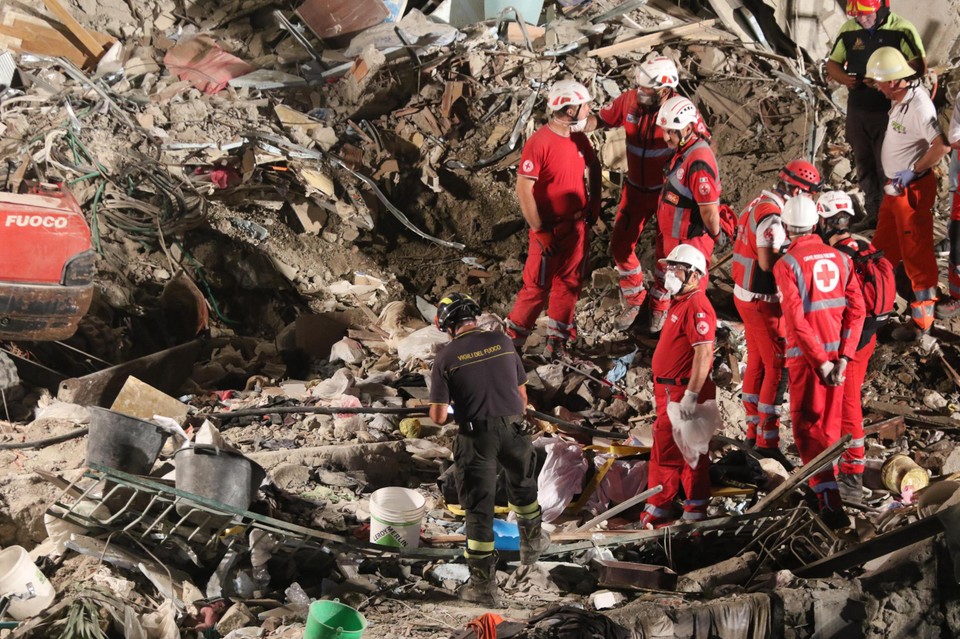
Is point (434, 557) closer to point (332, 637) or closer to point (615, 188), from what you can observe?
point (332, 637)

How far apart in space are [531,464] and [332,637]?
171cm

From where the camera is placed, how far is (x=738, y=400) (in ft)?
27.3

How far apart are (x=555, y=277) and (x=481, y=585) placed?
3.15 metres

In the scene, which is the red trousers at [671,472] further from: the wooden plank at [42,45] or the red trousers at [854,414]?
the wooden plank at [42,45]

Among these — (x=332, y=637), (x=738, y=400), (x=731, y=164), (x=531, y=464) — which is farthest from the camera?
(x=731, y=164)

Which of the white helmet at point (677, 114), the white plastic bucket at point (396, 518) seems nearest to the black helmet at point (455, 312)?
the white plastic bucket at point (396, 518)

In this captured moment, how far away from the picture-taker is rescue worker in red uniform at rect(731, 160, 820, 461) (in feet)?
22.2

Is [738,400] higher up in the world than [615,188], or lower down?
lower down

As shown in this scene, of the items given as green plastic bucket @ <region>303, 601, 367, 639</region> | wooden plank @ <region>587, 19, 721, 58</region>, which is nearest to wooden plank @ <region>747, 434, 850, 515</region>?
green plastic bucket @ <region>303, 601, 367, 639</region>

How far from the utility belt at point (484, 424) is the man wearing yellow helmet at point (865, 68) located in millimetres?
5268

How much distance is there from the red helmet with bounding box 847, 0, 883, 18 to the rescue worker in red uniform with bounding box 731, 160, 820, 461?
235 cm

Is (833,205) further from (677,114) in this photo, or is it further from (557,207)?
(557,207)

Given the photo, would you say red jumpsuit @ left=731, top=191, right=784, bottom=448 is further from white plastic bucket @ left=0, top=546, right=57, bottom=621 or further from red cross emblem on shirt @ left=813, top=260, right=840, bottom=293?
white plastic bucket @ left=0, top=546, right=57, bottom=621

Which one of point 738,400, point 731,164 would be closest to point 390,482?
point 738,400
